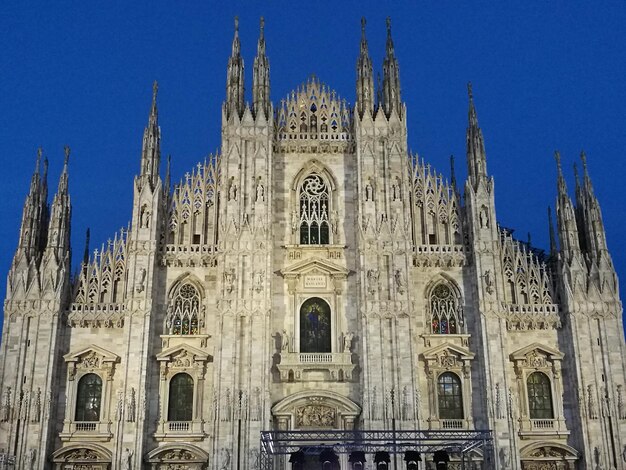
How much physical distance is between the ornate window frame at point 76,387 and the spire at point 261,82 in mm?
12784

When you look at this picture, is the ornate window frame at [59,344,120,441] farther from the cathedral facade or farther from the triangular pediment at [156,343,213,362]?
the triangular pediment at [156,343,213,362]

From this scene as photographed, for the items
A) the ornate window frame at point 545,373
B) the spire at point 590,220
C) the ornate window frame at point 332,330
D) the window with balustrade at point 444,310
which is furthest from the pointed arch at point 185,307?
the spire at point 590,220

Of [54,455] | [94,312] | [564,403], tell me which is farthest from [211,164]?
[564,403]

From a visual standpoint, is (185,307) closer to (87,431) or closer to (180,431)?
(180,431)

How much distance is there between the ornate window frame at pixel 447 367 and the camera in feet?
108

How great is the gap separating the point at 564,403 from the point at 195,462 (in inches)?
614

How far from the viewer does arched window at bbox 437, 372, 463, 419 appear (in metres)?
33.0

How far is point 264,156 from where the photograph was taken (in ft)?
115

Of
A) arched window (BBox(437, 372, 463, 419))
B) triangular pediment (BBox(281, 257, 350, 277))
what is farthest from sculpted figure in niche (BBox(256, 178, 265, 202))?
arched window (BBox(437, 372, 463, 419))

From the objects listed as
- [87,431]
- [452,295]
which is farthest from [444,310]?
[87,431]

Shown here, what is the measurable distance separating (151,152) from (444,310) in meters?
14.9

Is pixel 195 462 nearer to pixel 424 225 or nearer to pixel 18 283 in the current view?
pixel 18 283

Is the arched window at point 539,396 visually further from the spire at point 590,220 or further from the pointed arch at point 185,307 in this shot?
the pointed arch at point 185,307

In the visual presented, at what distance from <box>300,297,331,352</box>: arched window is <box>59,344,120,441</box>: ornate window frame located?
793cm
